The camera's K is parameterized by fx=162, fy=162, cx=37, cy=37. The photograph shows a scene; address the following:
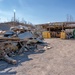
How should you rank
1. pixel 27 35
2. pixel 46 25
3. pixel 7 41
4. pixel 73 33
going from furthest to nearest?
pixel 46 25 → pixel 73 33 → pixel 27 35 → pixel 7 41

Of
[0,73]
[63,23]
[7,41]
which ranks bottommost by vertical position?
[0,73]

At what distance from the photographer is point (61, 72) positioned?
7.71 metres

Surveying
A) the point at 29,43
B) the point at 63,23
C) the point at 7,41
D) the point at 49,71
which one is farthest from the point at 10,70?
the point at 63,23

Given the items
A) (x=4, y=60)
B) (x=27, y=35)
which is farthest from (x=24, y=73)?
(x=27, y=35)

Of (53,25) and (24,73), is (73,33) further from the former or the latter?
(24,73)

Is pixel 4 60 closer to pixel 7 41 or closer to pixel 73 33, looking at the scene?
pixel 7 41

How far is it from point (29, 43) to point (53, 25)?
18.5 meters

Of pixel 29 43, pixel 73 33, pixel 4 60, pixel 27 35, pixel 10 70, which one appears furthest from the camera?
pixel 73 33

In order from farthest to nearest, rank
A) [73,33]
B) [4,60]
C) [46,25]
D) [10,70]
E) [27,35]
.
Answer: [46,25] < [73,33] < [27,35] < [4,60] < [10,70]

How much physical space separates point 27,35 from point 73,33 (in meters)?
15.5

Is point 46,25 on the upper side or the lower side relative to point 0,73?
upper

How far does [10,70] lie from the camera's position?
8.09 meters

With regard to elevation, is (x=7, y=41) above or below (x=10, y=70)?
above

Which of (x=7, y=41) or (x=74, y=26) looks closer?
(x=7, y=41)
